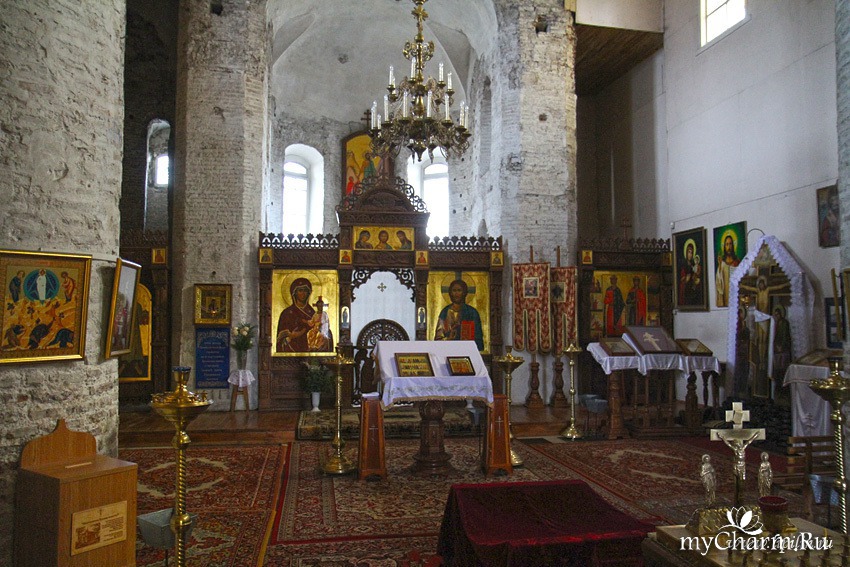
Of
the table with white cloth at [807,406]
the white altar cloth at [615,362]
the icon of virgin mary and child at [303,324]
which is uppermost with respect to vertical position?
the icon of virgin mary and child at [303,324]

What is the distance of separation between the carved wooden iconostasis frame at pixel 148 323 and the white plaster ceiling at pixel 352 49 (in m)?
5.56

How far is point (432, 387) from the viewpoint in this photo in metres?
6.73

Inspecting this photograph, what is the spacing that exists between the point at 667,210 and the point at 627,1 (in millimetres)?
4378

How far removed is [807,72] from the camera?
9.42 m

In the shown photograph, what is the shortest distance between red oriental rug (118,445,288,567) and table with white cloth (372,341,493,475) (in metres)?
1.56

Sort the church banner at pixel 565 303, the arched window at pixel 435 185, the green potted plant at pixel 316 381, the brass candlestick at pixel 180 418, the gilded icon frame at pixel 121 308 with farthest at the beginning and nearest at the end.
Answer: the arched window at pixel 435 185 < the church banner at pixel 565 303 < the green potted plant at pixel 316 381 < the gilded icon frame at pixel 121 308 < the brass candlestick at pixel 180 418

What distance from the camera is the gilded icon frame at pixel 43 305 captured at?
169 inches

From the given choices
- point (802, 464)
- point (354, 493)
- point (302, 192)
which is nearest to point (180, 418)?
point (354, 493)

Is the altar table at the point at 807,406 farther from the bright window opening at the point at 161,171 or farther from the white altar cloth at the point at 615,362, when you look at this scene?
the bright window opening at the point at 161,171

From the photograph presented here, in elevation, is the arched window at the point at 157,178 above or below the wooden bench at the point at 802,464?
above

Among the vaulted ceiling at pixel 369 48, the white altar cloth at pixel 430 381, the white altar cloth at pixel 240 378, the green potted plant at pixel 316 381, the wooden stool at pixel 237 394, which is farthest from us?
the vaulted ceiling at pixel 369 48

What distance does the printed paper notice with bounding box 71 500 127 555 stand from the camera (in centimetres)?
402

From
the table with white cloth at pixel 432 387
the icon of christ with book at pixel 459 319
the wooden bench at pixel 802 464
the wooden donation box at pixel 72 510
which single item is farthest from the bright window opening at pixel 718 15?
the wooden donation box at pixel 72 510

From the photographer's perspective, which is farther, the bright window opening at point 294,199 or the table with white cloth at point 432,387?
the bright window opening at point 294,199
